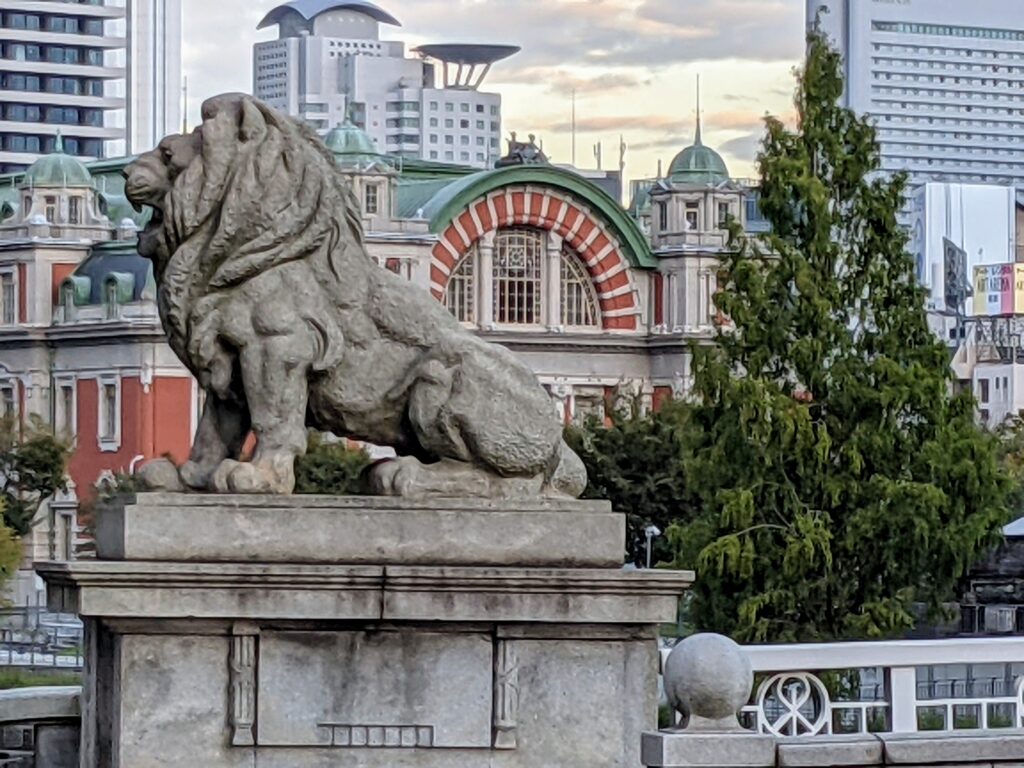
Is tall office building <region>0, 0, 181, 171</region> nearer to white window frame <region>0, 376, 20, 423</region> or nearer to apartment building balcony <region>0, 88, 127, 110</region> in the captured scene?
→ apartment building balcony <region>0, 88, 127, 110</region>

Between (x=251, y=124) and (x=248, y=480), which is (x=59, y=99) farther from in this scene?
(x=248, y=480)

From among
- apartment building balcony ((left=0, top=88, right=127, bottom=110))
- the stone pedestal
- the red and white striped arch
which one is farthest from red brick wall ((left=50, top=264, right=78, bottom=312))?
the stone pedestal

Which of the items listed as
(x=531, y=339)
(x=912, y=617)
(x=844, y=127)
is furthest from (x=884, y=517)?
(x=531, y=339)

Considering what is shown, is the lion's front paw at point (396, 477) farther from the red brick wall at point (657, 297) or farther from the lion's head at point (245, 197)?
the red brick wall at point (657, 297)

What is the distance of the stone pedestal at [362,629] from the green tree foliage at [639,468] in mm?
53436

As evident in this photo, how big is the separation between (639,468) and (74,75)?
9783 centimetres

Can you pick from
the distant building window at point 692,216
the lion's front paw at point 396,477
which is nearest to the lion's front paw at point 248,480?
the lion's front paw at point 396,477

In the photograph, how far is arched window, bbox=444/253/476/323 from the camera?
A: 321 ft

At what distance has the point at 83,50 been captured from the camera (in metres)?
162

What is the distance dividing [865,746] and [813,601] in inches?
905

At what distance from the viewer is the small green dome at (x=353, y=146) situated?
9588cm

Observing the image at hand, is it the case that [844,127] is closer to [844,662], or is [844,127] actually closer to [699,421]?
[699,421]

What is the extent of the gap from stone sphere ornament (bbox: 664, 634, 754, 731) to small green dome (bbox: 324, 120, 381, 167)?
8473cm

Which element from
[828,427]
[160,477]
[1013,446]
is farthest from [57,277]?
[160,477]
